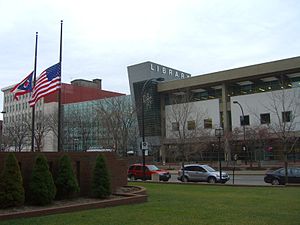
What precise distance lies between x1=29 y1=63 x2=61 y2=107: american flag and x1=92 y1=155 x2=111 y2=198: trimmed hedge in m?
6.91

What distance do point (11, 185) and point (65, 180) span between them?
7.31 feet

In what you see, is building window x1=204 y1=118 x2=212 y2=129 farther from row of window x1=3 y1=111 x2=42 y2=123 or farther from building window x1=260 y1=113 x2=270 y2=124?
row of window x1=3 y1=111 x2=42 y2=123

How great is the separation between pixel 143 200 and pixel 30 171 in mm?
4014

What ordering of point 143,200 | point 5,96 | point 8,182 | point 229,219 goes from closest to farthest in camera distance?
point 229,219
point 8,182
point 143,200
point 5,96

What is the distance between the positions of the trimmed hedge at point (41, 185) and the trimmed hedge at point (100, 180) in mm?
1799

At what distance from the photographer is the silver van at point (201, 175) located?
30.2 metres

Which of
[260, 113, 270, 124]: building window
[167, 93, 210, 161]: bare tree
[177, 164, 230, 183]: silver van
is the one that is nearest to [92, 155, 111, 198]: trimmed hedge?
[177, 164, 230, 183]: silver van

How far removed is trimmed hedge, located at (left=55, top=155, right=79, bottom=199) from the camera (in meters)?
13.2

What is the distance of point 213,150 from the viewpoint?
70.4 meters

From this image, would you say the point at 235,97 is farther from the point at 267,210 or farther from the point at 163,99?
the point at 267,210

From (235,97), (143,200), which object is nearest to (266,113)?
(235,97)

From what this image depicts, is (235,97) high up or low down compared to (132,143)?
up

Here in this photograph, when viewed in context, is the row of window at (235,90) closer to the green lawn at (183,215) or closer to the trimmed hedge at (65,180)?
the green lawn at (183,215)

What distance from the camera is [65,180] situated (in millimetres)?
13258
